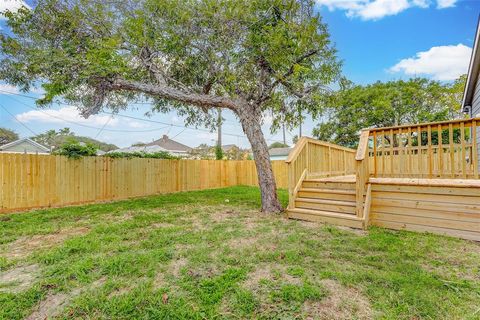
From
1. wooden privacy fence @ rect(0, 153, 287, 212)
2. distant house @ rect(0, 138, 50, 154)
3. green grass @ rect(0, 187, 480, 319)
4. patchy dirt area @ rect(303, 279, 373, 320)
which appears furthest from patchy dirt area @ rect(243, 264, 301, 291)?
distant house @ rect(0, 138, 50, 154)

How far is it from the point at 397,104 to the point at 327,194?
13.6m

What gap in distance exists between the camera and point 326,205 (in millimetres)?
4785

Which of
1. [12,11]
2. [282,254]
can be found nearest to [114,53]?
[12,11]

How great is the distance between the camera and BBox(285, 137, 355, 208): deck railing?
514cm

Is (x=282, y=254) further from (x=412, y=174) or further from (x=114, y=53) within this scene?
(x=114, y=53)

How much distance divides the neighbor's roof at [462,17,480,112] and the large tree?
6.89 m

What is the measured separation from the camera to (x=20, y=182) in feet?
19.8

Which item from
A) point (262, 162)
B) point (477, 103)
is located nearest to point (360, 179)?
point (262, 162)

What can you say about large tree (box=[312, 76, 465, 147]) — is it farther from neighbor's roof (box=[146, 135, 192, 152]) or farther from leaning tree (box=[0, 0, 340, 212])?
neighbor's roof (box=[146, 135, 192, 152])

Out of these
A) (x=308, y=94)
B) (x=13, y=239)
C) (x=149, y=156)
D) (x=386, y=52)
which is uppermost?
(x=386, y=52)

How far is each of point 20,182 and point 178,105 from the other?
4460 millimetres

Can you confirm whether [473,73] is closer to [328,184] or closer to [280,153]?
[328,184]

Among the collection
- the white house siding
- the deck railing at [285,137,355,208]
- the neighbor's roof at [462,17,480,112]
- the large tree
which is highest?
the large tree

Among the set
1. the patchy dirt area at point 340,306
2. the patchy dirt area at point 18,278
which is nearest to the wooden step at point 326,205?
the patchy dirt area at point 340,306
